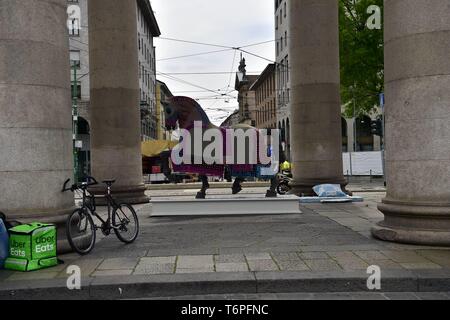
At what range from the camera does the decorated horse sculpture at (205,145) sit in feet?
39.4

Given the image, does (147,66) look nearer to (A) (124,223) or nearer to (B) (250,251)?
(A) (124,223)

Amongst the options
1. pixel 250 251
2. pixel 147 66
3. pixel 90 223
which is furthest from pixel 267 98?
pixel 250 251

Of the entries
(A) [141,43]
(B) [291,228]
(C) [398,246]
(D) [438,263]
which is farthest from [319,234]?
(A) [141,43]

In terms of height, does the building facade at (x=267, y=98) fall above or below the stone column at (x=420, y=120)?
above

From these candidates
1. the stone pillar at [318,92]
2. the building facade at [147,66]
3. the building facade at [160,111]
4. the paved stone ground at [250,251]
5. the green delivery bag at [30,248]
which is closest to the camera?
the paved stone ground at [250,251]

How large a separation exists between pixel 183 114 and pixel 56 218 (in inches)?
200

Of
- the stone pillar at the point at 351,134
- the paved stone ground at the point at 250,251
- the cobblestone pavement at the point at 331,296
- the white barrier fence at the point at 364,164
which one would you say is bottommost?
the cobblestone pavement at the point at 331,296

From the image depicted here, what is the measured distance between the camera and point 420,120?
782 centimetres

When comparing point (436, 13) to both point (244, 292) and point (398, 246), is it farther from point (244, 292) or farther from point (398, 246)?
point (244, 292)

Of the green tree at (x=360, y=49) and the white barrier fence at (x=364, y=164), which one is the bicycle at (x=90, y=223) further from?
the white barrier fence at (x=364, y=164)

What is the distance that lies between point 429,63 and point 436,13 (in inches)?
29.8

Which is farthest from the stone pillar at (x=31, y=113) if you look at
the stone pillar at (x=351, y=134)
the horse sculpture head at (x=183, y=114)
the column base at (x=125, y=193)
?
the stone pillar at (x=351, y=134)

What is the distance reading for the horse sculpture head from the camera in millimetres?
12031

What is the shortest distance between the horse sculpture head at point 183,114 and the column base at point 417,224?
5.20 metres
